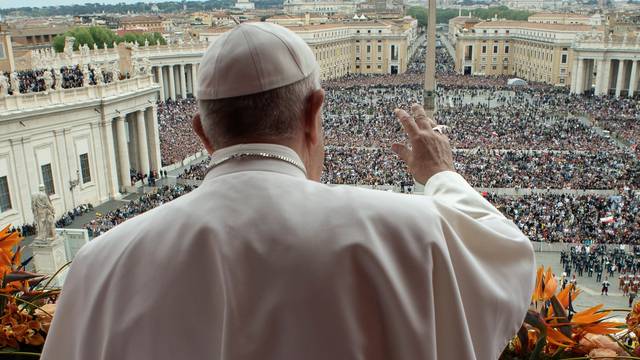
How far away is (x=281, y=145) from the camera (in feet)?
5.57

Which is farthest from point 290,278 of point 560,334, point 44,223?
point 44,223

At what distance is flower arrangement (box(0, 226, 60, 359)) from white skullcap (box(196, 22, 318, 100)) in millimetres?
1618

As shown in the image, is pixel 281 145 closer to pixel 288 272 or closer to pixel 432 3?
pixel 288 272

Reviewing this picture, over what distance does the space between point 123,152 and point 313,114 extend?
26.9 metres

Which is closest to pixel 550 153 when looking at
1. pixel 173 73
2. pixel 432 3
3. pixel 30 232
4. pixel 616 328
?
pixel 432 3

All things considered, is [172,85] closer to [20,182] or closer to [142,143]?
[142,143]

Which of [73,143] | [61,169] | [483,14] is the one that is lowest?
[61,169]

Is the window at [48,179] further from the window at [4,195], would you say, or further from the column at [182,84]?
the column at [182,84]

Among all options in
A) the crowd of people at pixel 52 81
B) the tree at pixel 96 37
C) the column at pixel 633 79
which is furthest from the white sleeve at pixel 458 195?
the column at pixel 633 79

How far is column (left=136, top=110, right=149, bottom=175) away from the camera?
2898 cm

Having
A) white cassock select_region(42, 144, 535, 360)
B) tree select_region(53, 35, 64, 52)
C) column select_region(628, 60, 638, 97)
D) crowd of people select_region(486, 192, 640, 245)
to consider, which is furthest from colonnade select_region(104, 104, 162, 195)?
column select_region(628, 60, 638, 97)

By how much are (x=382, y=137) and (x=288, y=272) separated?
34.6 m

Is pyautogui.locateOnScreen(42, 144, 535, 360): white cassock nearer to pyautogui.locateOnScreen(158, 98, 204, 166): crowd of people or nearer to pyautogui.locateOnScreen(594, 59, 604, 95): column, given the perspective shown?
pyautogui.locateOnScreen(158, 98, 204, 166): crowd of people

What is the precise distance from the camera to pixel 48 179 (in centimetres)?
2330
